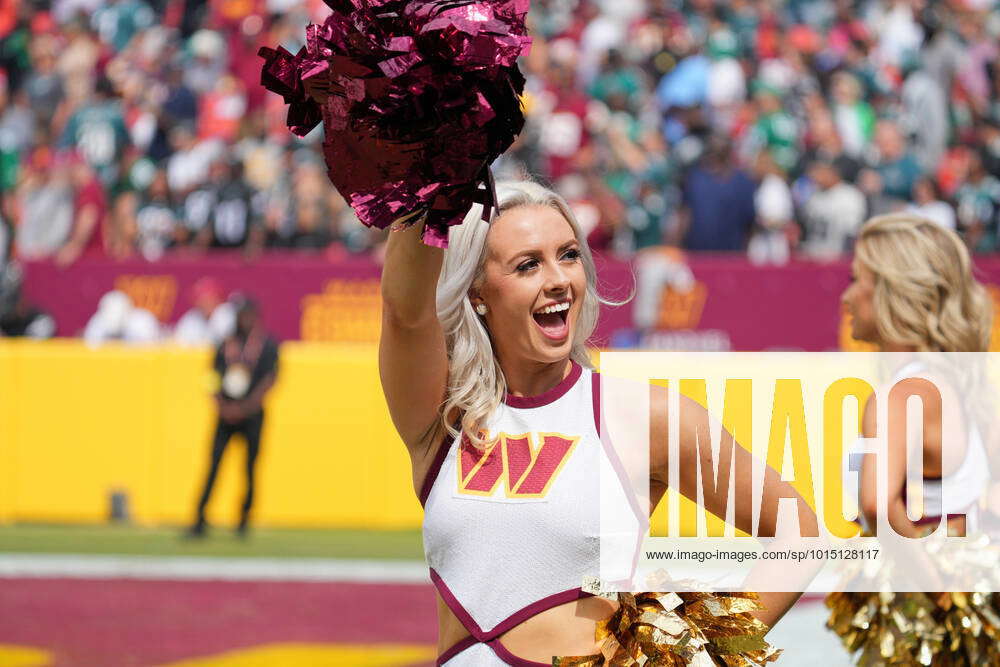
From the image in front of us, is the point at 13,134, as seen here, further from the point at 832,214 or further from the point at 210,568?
the point at 832,214

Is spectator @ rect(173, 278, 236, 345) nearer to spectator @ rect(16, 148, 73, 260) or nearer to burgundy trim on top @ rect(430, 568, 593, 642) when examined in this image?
spectator @ rect(16, 148, 73, 260)

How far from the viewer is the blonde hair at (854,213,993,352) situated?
394cm

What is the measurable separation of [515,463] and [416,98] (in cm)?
85

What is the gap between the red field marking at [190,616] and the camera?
7.39 metres

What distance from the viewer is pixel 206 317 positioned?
1195 cm

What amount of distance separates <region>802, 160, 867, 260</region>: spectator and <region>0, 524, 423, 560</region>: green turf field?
4.01 m

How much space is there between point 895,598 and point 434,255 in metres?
2.05

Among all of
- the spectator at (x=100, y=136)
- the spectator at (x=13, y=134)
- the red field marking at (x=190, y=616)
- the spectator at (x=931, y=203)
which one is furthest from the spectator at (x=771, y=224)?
the spectator at (x=13, y=134)

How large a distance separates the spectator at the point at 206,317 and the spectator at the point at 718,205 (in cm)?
358

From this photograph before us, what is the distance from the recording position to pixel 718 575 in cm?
311

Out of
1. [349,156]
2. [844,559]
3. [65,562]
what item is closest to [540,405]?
[349,156]

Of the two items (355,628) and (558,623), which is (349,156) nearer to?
(558,623)

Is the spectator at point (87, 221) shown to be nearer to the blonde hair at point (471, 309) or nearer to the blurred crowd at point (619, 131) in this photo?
the blurred crowd at point (619, 131)

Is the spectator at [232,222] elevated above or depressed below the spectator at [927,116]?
below
